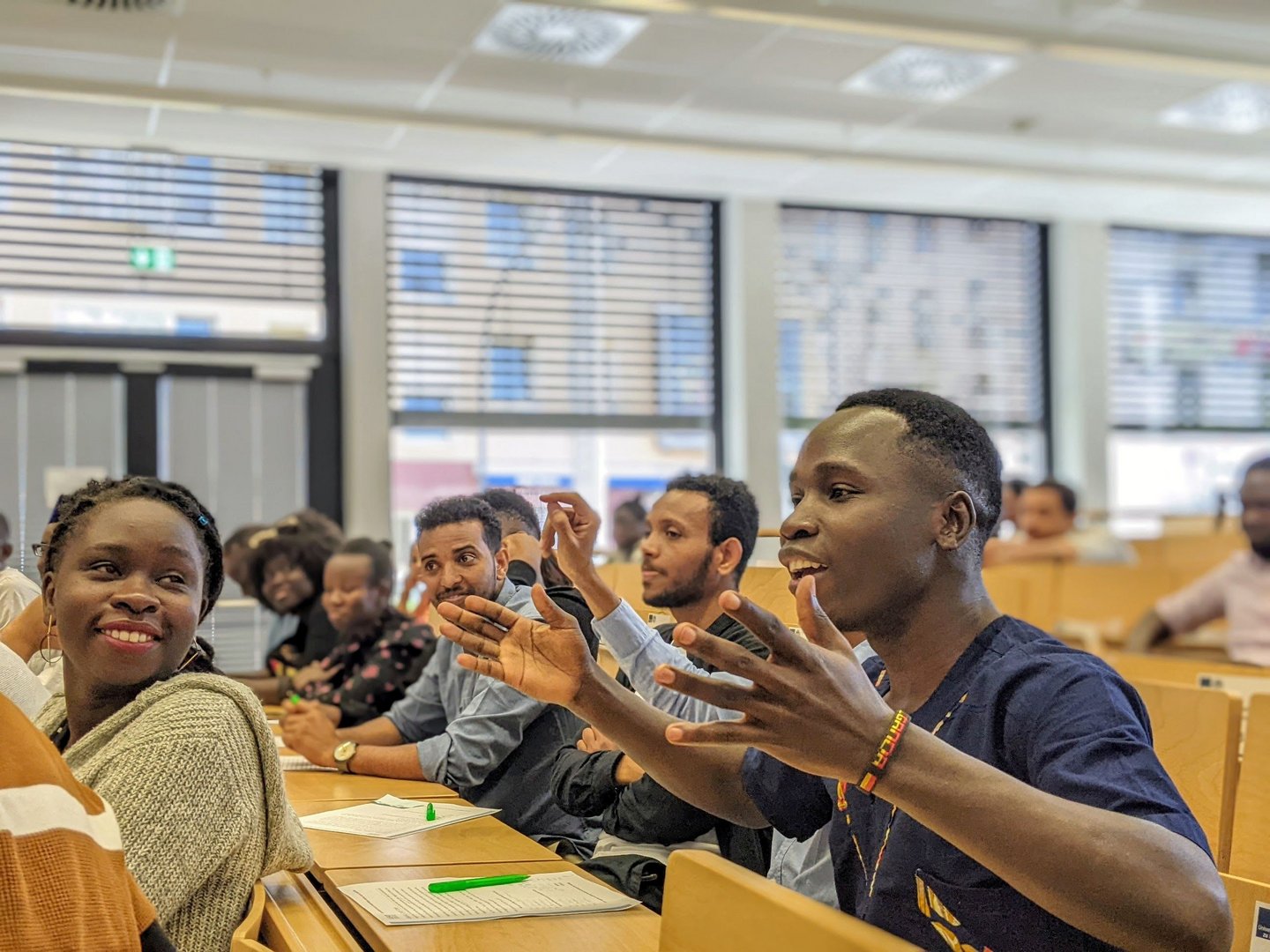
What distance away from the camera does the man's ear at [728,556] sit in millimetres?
2982

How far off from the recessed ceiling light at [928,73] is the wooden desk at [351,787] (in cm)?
435

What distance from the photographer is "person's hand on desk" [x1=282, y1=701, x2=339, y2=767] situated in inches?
126

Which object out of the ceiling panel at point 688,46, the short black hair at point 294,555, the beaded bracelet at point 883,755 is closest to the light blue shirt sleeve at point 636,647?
the beaded bracelet at point 883,755

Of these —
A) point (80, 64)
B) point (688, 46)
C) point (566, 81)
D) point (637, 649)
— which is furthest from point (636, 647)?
point (80, 64)

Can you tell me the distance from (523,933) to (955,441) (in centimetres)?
85

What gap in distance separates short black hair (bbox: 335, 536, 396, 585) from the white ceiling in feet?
7.82

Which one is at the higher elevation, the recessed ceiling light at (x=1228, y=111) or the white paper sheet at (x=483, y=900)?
the recessed ceiling light at (x=1228, y=111)

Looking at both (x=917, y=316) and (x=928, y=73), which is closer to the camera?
(x=928, y=73)

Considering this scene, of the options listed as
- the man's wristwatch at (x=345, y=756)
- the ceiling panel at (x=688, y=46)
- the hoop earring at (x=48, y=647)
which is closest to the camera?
the hoop earring at (x=48, y=647)

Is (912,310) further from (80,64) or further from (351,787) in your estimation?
(351,787)

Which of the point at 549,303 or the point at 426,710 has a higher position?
the point at 549,303

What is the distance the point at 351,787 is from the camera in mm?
2959

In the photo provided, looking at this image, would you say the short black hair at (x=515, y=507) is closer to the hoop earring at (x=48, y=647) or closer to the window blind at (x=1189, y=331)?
the hoop earring at (x=48, y=647)

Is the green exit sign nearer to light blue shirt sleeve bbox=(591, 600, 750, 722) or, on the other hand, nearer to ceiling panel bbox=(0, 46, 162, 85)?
ceiling panel bbox=(0, 46, 162, 85)
